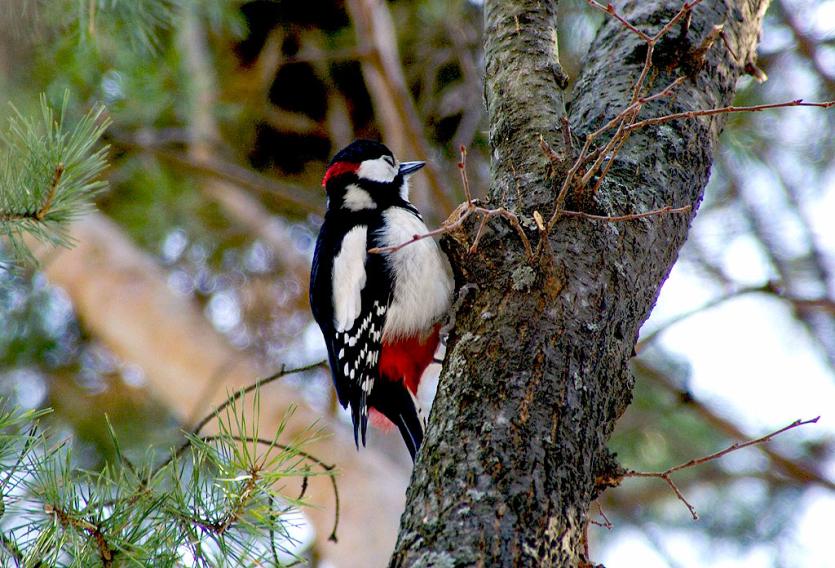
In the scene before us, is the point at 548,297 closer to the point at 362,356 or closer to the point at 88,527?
the point at 88,527

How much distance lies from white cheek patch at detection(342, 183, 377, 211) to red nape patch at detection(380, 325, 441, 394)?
543 mm

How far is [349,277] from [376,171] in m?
0.52

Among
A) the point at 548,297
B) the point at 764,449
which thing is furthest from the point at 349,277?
the point at 764,449

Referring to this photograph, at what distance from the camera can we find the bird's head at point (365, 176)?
3.10m

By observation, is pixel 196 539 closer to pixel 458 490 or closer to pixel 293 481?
pixel 458 490

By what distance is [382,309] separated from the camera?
2766 millimetres

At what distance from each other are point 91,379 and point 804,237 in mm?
4524

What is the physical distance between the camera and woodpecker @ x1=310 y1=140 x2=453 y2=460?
269 centimetres

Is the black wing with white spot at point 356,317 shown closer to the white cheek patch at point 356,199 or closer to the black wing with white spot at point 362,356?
the black wing with white spot at point 362,356

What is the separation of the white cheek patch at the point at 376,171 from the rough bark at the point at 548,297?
110 centimetres

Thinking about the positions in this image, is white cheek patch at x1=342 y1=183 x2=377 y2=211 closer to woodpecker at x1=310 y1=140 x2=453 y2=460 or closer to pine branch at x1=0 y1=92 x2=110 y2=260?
woodpecker at x1=310 y1=140 x2=453 y2=460

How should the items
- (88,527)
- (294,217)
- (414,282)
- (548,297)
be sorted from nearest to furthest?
1. (88,527)
2. (548,297)
3. (414,282)
4. (294,217)

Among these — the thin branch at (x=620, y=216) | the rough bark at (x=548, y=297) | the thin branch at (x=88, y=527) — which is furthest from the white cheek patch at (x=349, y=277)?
the thin branch at (x=88, y=527)

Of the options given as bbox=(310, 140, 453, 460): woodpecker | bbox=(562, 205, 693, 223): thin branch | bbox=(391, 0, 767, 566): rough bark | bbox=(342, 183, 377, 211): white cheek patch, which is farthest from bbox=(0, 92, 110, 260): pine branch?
bbox=(342, 183, 377, 211): white cheek patch
